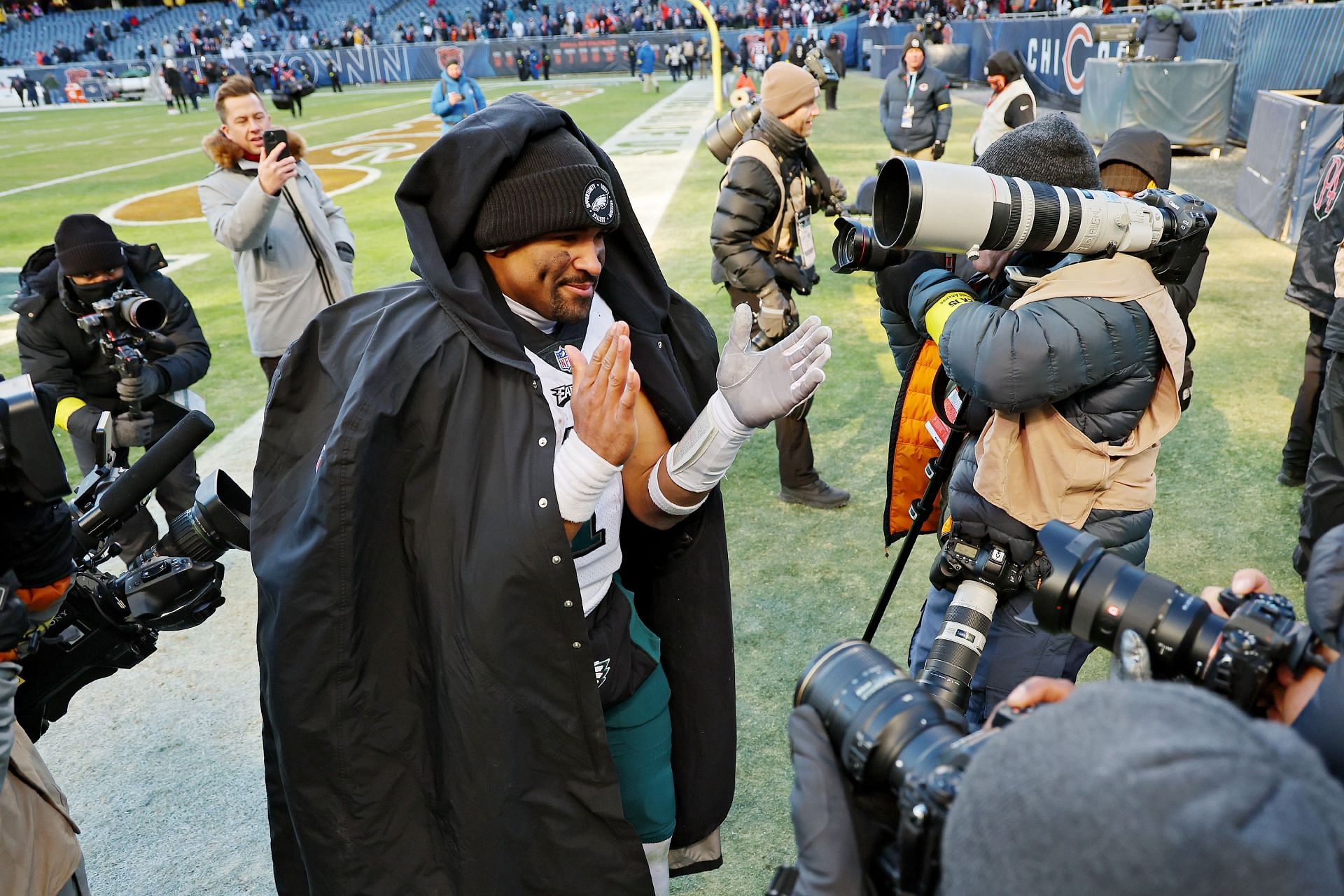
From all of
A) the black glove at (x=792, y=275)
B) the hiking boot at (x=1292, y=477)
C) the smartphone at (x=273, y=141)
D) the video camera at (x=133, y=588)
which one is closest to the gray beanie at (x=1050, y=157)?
the video camera at (x=133, y=588)

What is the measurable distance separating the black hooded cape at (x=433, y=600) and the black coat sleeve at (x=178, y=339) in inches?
104

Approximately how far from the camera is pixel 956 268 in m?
3.29

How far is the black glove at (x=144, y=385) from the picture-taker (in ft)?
13.7

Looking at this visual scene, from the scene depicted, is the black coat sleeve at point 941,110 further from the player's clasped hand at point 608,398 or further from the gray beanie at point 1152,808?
the gray beanie at point 1152,808

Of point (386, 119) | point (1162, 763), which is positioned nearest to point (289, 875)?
point (1162, 763)

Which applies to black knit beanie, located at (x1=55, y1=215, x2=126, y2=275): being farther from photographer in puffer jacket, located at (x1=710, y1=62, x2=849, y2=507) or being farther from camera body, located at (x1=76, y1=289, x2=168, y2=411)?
photographer in puffer jacket, located at (x1=710, y1=62, x2=849, y2=507)

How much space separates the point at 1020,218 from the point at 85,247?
360 centimetres

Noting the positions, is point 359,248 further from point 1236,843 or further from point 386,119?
point 386,119

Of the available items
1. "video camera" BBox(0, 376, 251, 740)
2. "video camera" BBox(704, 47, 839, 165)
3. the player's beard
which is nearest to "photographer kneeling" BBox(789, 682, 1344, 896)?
the player's beard

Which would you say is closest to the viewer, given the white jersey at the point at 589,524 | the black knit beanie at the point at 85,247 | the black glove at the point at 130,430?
the white jersey at the point at 589,524

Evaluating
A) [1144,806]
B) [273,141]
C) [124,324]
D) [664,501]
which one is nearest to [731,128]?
[273,141]

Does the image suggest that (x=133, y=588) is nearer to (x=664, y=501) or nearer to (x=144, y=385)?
(x=664, y=501)

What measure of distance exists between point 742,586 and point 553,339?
2.40m

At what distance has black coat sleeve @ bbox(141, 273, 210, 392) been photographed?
4391 mm
